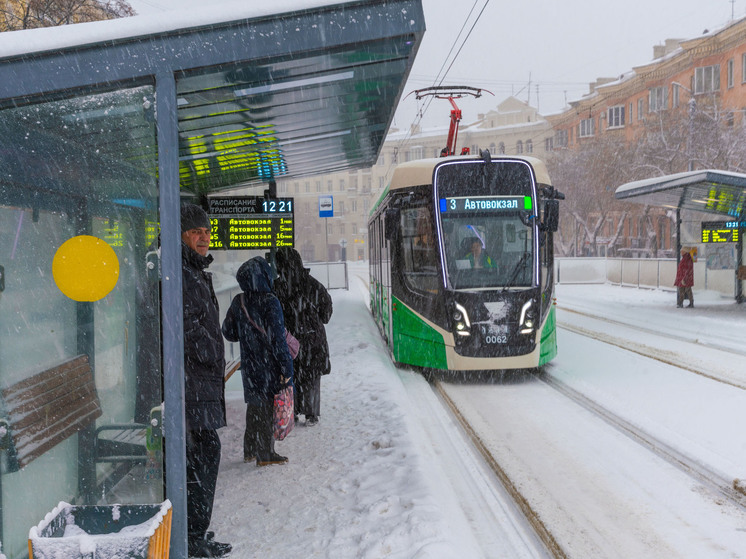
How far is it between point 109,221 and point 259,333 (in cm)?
147

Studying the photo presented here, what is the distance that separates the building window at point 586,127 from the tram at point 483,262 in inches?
2192

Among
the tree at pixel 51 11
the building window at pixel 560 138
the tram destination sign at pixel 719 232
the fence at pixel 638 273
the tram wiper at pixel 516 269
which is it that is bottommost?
the fence at pixel 638 273

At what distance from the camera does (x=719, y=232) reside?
20703 millimetres

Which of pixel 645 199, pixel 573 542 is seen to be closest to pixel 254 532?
pixel 573 542

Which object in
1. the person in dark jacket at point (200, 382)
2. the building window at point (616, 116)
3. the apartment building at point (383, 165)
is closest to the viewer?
the person in dark jacket at point (200, 382)

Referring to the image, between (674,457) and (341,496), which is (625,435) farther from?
(341,496)

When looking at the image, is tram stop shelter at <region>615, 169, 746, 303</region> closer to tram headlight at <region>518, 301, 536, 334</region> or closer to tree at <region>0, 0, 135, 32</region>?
tram headlight at <region>518, 301, 536, 334</region>

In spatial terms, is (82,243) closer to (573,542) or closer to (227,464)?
(227,464)

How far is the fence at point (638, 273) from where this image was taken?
23.9 m

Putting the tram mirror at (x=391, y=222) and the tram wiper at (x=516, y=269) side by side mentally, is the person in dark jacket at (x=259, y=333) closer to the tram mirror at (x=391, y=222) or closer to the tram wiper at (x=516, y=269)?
the tram mirror at (x=391, y=222)

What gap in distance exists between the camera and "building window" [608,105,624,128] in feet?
187

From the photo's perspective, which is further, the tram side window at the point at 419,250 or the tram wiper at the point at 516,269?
the tram side window at the point at 419,250

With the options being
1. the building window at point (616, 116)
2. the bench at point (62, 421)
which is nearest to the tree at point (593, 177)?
the building window at point (616, 116)

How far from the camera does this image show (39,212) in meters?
4.07
